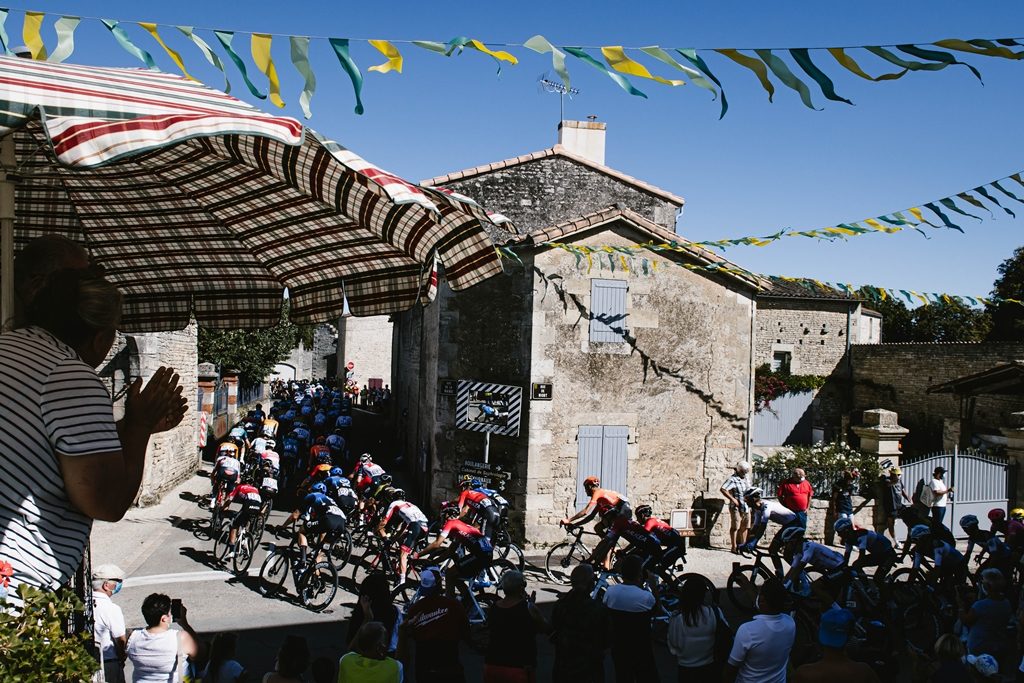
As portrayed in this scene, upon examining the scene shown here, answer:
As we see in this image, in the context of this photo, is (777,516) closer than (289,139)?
No

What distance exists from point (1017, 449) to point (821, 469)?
390cm

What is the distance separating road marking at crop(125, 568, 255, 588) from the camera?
10789 mm

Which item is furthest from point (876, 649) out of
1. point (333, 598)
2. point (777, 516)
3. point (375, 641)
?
point (333, 598)

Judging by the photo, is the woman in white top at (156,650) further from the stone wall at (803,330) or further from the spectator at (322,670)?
the stone wall at (803,330)

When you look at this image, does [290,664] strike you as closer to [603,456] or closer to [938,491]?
[603,456]

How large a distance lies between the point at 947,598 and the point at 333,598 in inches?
286

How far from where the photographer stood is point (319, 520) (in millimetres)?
10266

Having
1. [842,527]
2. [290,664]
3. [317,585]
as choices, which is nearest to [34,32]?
[290,664]

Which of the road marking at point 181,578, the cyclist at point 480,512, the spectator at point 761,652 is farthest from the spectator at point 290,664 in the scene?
the road marking at point 181,578

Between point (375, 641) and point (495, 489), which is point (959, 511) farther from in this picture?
point (375, 641)

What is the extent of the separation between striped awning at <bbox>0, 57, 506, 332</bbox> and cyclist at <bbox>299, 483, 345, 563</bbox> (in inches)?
243

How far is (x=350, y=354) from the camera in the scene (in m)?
46.7

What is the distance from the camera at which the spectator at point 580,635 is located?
5.84 metres

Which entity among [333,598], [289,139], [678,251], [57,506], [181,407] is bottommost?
[333,598]
